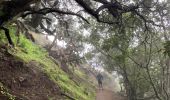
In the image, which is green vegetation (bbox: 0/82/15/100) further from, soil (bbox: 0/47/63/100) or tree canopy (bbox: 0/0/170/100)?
tree canopy (bbox: 0/0/170/100)

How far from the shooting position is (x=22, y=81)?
1480 cm

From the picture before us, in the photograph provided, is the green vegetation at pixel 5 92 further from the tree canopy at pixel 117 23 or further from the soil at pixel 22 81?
the tree canopy at pixel 117 23

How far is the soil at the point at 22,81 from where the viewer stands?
13531 mm

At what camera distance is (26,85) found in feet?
49.1

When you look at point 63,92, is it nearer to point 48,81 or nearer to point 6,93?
point 48,81

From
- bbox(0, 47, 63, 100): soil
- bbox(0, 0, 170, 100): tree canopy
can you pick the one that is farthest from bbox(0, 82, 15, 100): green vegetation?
bbox(0, 0, 170, 100): tree canopy

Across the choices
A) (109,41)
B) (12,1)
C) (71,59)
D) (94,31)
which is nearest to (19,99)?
(12,1)

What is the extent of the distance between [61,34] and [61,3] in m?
14.4

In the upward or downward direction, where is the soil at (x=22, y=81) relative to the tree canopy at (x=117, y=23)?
downward

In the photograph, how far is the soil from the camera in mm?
13531

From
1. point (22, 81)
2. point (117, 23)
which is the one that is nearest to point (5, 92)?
point (22, 81)

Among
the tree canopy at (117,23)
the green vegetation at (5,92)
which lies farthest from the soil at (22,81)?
the tree canopy at (117,23)

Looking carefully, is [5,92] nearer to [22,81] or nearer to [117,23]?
[22,81]

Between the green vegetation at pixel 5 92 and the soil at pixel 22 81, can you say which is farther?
the soil at pixel 22 81
